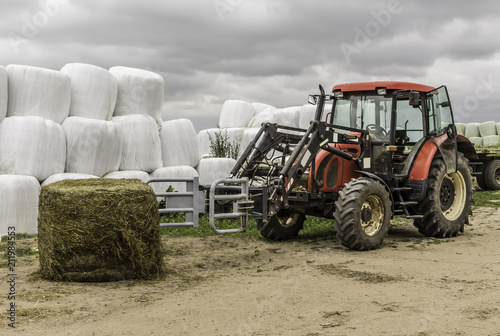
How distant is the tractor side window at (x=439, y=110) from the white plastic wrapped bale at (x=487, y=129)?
773 inches

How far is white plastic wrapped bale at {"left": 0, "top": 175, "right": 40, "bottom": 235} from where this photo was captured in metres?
9.60

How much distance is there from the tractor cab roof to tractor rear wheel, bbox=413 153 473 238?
1.13 metres

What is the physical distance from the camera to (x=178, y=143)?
12.6m

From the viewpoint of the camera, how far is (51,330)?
4617 millimetres

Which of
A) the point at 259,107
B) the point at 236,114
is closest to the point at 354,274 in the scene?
the point at 236,114

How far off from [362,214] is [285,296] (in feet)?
9.37

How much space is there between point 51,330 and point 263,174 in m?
4.83

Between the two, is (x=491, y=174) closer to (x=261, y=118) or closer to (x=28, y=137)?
(x=261, y=118)

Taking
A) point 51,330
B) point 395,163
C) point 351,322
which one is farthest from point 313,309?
point 395,163

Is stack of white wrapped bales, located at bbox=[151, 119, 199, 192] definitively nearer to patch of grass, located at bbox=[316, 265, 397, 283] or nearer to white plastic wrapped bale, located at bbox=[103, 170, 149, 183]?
white plastic wrapped bale, located at bbox=[103, 170, 149, 183]

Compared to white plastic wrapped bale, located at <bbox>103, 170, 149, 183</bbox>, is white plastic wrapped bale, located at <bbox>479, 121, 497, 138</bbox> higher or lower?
higher

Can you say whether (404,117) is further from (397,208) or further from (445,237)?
(445,237)

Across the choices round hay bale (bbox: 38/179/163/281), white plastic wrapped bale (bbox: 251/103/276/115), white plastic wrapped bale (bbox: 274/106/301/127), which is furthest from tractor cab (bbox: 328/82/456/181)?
white plastic wrapped bale (bbox: 251/103/276/115)

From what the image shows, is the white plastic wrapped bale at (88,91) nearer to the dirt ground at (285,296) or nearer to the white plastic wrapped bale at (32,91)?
the white plastic wrapped bale at (32,91)
